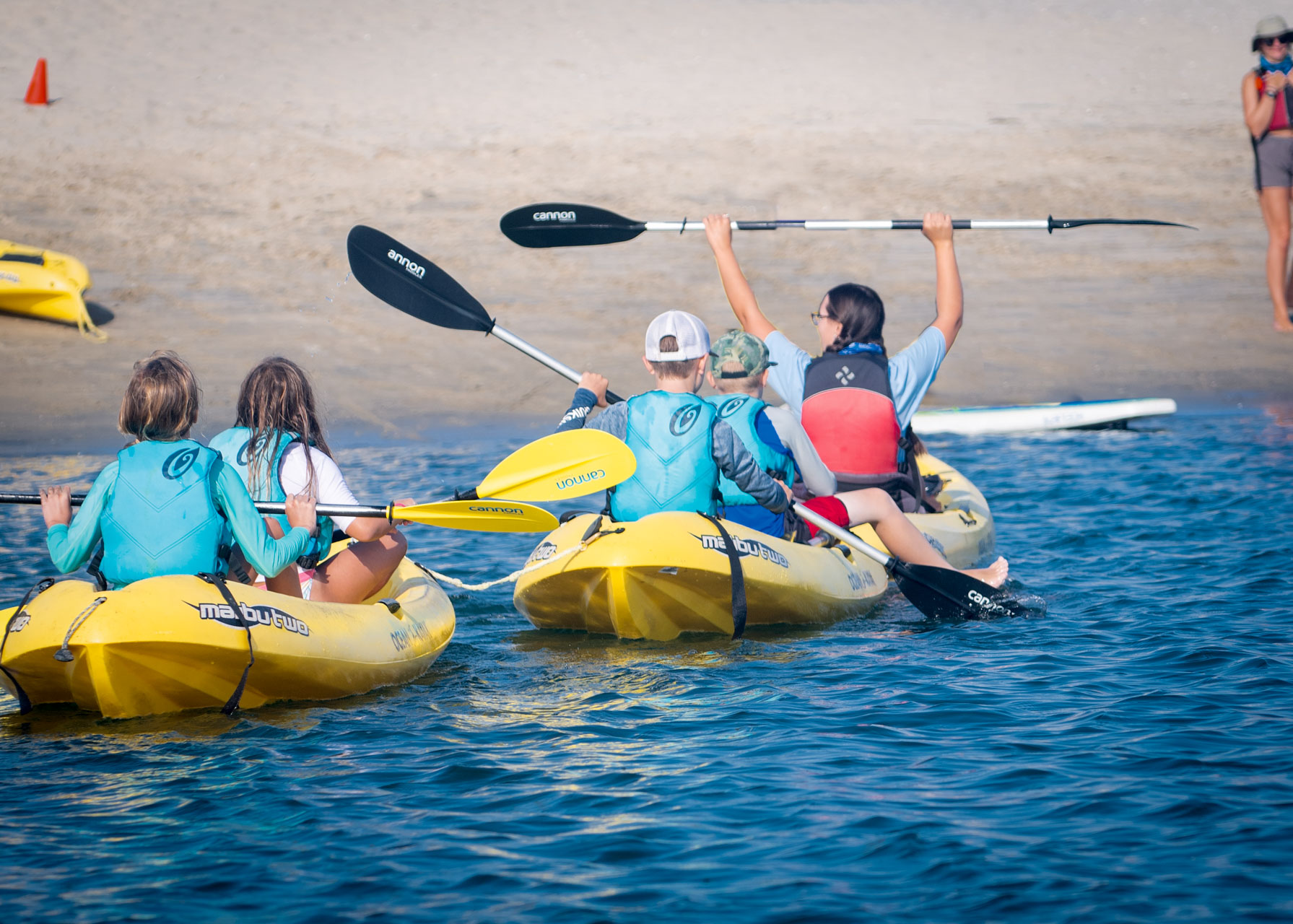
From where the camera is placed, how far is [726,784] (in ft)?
13.5

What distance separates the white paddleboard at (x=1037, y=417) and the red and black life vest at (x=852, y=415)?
14.8ft

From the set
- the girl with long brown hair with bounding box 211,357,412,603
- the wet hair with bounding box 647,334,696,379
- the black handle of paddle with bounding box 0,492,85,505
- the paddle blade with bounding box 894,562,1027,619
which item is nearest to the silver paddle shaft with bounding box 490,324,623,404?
the wet hair with bounding box 647,334,696,379

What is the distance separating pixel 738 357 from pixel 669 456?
0.59 meters

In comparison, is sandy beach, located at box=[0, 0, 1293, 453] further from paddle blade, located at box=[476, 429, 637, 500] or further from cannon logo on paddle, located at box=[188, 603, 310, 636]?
cannon logo on paddle, located at box=[188, 603, 310, 636]

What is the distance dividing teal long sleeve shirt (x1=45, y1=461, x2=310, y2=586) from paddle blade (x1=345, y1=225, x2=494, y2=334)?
284 centimetres

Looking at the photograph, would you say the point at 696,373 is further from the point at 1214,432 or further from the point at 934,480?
the point at 1214,432

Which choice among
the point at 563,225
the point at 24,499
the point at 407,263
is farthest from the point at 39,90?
the point at 24,499

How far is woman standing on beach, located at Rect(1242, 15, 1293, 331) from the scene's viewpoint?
35.0 ft

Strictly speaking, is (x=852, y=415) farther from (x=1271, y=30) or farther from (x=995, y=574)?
(x=1271, y=30)

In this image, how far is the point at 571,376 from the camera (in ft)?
22.7

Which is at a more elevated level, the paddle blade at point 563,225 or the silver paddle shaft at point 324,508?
the paddle blade at point 563,225

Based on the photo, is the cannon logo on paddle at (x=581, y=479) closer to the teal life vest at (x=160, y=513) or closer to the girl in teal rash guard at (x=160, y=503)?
the girl in teal rash guard at (x=160, y=503)

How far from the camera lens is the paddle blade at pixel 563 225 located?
26.3 feet

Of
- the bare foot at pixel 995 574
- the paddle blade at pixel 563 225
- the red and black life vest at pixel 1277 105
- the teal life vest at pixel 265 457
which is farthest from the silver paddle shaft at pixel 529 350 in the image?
the red and black life vest at pixel 1277 105
